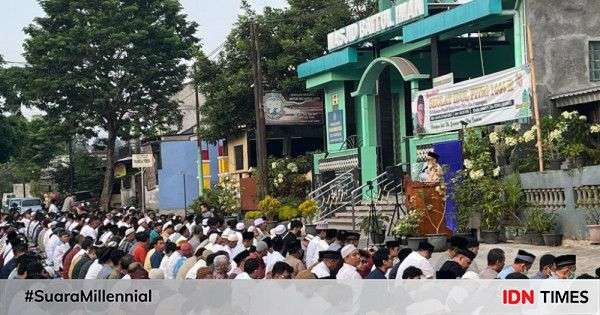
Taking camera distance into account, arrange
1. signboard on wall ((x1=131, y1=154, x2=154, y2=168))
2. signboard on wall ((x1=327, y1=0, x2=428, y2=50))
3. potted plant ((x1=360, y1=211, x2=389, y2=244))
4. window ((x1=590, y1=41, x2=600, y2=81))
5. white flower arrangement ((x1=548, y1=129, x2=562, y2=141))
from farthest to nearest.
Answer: signboard on wall ((x1=131, y1=154, x2=154, y2=168)), signboard on wall ((x1=327, y1=0, x2=428, y2=50)), potted plant ((x1=360, y1=211, x2=389, y2=244)), window ((x1=590, y1=41, x2=600, y2=81)), white flower arrangement ((x1=548, y1=129, x2=562, y2=141))

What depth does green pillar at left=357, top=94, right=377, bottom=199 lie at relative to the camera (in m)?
32.3

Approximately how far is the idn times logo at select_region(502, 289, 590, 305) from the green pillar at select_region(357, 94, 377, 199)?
22930 mm

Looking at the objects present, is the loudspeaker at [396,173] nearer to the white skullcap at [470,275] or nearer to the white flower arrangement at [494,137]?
the white flower arrangement at [494,137]

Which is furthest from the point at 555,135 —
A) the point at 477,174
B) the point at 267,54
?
the point at 267,54

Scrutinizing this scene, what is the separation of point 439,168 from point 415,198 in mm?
969

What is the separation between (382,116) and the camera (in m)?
33.2

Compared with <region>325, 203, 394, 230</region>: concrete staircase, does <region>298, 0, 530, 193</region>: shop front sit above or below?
above

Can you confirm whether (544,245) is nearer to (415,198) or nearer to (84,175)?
(415,198)

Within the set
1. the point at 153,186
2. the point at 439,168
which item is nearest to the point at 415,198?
the point at 439,168

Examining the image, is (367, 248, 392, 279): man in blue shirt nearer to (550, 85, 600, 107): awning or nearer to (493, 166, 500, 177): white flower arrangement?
(493, 166, 500, 177): white flower arrangement

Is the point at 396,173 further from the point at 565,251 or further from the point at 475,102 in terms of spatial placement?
the point at 565,251

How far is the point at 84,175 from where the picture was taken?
63.2 m

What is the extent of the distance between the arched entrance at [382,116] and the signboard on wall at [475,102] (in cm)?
267

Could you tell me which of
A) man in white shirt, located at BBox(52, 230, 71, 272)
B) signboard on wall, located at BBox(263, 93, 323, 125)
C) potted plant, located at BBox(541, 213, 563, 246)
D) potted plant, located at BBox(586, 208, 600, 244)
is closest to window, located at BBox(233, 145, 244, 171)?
signboard on wall, located at BBox(263, 93, 323, 125)
